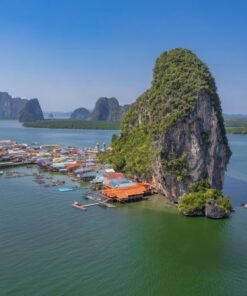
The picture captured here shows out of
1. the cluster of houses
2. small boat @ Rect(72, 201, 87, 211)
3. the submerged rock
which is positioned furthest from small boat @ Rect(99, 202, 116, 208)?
the submerged rock

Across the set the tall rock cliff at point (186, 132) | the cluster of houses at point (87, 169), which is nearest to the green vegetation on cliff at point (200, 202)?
the tall rock cliff at point (186, 132)

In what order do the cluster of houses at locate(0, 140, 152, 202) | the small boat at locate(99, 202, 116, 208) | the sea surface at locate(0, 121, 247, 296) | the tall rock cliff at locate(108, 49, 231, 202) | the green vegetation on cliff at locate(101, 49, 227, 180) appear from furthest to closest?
the cluster of houses at locate(0, 140, 152, 202), the green vegetation on cliff at locate(101, 49, 227, 180), the small boat at locate(99, 202, 116, 208), the tall rock cliff at locate(108, 49, 231, 202), the sea surface at locate(0, 121, 247, 296)

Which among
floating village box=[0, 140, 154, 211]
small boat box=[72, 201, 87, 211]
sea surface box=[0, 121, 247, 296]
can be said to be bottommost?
sea surface box=[0, 121, 247, 296]

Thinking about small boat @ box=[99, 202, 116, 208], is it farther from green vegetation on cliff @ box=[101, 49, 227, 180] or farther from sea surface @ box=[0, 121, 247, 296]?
green vegetation on cliff @ box=[101, 49, 227, 180]

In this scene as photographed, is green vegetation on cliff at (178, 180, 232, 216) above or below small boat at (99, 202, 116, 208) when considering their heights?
above

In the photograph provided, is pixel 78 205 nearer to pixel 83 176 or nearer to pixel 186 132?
pixel 186 132

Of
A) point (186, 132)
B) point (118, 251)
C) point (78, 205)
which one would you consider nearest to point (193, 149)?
point (186, 132)

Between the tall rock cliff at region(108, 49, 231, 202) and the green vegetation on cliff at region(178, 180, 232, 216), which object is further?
the tall rock cliff at region(108, 49, 231, 202)

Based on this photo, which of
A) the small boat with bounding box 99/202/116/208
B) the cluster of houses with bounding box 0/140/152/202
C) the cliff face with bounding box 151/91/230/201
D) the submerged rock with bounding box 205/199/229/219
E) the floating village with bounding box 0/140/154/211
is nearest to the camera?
the submerged rock with bounding box 205/199/229/219
